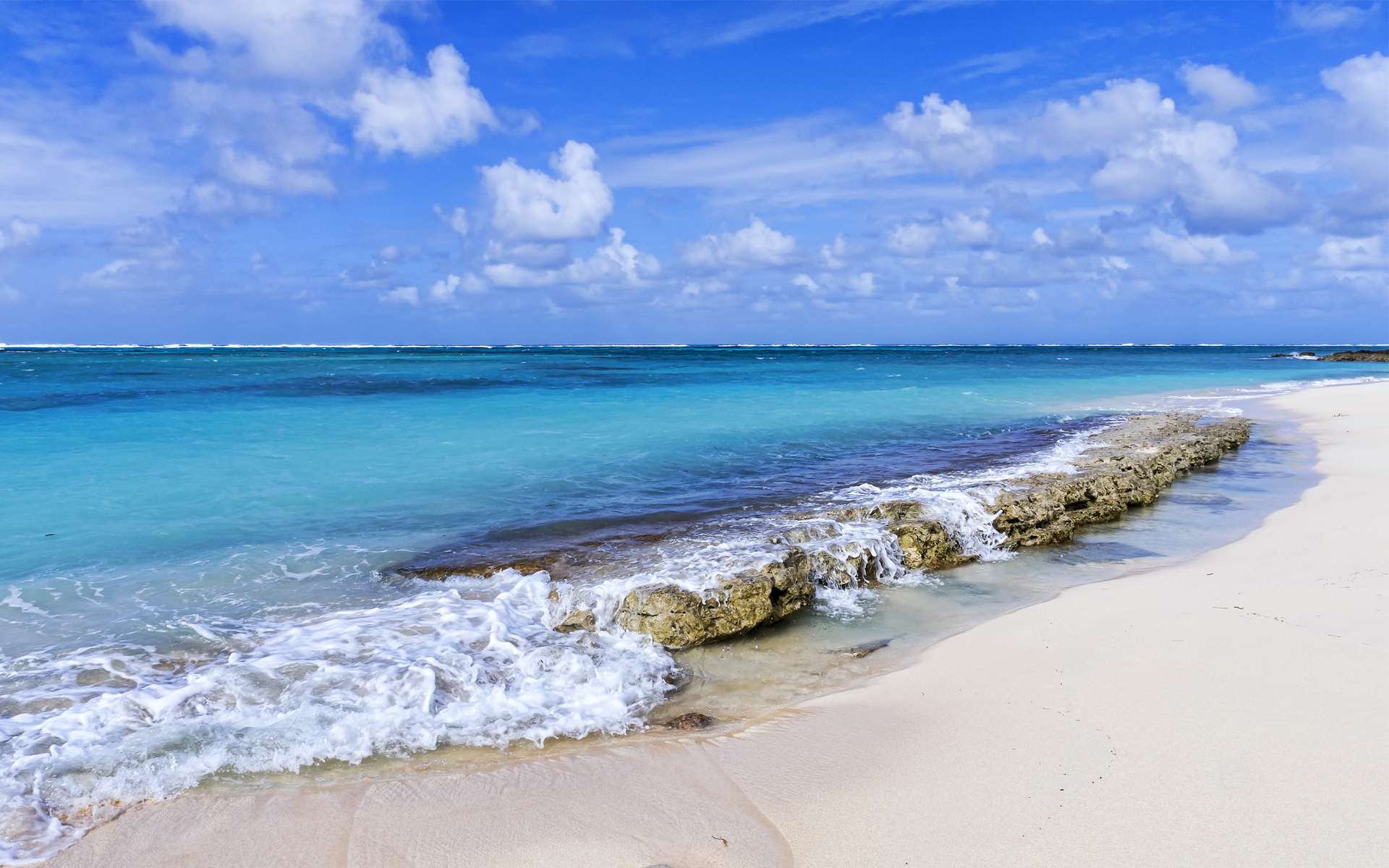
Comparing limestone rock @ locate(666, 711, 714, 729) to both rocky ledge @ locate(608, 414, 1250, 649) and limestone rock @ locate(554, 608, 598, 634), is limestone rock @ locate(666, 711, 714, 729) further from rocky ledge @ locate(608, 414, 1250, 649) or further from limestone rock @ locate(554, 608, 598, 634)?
limestone rock @ locate(554, 608, 598, 634)

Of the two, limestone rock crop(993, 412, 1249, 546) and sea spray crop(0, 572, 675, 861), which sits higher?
limestone rock crop(993, 412, 1249, 546)

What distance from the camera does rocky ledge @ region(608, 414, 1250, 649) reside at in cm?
532

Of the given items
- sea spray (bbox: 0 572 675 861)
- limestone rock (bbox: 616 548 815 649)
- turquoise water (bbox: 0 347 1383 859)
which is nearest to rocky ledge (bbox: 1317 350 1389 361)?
turquoise water (bbox: 0 347 1383 859)

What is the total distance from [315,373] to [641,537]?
40.0 m

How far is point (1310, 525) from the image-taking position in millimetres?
7586

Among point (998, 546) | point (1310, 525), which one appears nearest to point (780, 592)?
point (998, 546)

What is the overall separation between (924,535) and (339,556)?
5.82 meters

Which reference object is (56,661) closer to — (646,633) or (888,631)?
(646,633)

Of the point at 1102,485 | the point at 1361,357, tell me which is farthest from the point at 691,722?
the point at 1361,357

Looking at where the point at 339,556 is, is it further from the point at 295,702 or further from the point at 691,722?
the point at 691,722

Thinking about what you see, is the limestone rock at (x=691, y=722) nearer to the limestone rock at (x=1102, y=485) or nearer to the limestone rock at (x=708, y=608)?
the limestone rock at (x=708, y=608)

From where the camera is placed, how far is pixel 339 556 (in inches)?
288

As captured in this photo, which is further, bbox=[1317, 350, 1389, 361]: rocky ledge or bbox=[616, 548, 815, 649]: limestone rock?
bbox=[1317, 350, 1389, 361]: rocky ledge

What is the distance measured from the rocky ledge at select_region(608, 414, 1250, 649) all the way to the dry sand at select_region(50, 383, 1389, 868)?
4.12 ft
